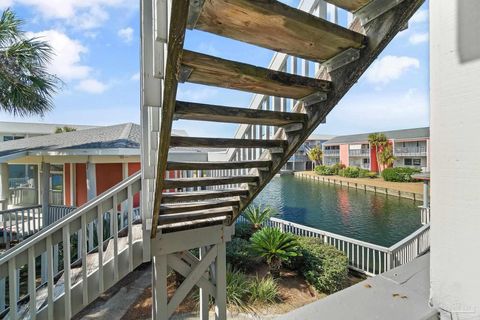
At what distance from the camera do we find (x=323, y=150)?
36625mm

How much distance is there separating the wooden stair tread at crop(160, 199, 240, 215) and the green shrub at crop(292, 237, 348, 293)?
Answer: 356 cm

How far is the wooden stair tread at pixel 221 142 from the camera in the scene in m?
1.76

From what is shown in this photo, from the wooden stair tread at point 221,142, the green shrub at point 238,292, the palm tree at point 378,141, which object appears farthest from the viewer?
the palm tree at point 378,141

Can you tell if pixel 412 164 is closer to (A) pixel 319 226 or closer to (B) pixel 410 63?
(A) pixel 319 226

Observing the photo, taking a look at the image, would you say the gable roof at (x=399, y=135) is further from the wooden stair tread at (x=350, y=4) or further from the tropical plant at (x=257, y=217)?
the wooden stair tread at (x=350, y=4)

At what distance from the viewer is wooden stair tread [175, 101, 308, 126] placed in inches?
60.0

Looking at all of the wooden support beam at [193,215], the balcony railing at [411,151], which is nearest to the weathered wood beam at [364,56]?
the wooden support beam at [193,215]

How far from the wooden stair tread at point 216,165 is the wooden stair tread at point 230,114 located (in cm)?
43

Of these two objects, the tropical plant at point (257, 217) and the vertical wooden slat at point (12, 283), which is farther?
the tropical plant at point (257, 217)

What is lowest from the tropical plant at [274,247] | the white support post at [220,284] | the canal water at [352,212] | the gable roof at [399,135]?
the canal water at [352,212]

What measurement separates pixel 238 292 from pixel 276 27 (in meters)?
4.74

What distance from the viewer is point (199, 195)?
102 inches

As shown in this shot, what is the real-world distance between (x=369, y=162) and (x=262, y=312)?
2937cm

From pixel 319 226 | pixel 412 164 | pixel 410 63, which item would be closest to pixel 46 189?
pixel 410 63
